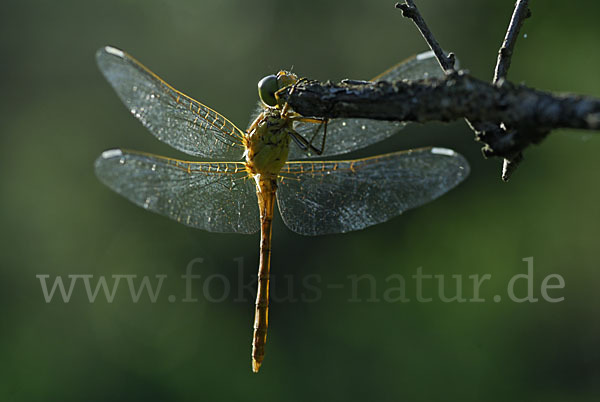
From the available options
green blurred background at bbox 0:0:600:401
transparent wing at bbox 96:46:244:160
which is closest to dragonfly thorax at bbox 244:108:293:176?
transparent wing at bbox 96:46:244:160

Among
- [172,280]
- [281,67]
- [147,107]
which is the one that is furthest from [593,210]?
[147,107]

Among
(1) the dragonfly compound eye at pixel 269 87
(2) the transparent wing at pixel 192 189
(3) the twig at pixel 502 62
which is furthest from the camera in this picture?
(2) the transparent wing at pixel 192 189

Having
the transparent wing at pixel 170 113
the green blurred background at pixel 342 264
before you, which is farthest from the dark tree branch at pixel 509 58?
the green blurred background at pixel 342 264

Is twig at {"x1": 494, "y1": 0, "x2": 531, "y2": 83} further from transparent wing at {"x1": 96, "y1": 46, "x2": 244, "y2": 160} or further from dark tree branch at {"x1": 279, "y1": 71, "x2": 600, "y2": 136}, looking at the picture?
transparent wing at {"x1": 96, "y1": 46, "x2": 244, "y2": 160}

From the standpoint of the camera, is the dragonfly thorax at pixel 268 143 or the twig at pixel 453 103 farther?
the dragonfly thorax at pixel 268 143

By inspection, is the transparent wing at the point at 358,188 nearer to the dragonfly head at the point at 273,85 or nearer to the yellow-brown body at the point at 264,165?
the yellow-brown body at the point at 264,165

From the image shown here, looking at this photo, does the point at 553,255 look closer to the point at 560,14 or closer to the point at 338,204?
the point at 560,14

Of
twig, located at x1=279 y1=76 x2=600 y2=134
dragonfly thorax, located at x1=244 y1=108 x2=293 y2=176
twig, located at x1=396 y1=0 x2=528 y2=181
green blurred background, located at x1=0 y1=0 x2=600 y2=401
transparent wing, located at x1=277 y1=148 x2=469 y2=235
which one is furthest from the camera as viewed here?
green blurred background, located at x1=0 y1=0 x2=600 y2=401
